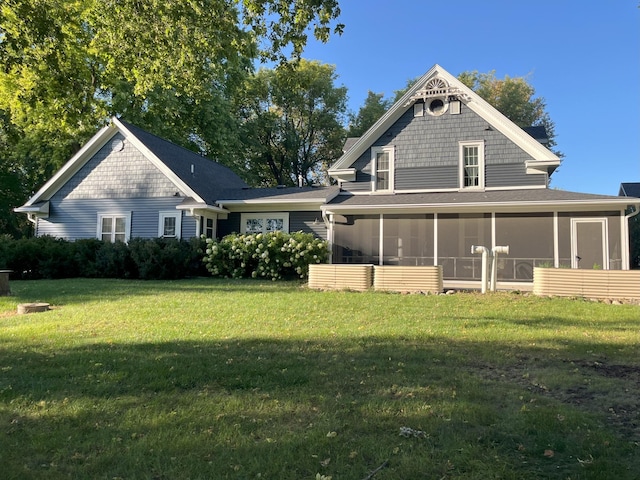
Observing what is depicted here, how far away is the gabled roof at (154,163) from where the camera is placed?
58.1 ft

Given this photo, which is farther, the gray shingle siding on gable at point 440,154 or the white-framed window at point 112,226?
the white-framed window at point 112,226

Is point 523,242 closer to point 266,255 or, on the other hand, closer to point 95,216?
point 266,255

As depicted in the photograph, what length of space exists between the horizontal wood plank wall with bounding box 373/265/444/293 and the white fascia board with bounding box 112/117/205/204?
7.72 metres

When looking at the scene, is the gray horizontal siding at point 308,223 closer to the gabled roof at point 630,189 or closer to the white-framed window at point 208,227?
the white-framed window at point 208,227

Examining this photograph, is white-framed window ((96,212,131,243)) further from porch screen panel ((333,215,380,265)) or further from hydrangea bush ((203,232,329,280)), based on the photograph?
porch screen panel ((333,215,380,265))

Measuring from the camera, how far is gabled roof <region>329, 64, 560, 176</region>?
15.6 meters

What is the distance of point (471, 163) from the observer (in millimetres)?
16547

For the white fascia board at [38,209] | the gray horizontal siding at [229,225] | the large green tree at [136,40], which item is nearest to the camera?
the large green tree at [136,40]

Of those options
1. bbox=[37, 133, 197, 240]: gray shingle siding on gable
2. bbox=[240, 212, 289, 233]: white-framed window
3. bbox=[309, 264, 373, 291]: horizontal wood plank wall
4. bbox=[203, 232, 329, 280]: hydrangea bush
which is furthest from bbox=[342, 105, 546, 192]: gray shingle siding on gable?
bbox=[37, 133, 197, 240]: gray shingle siding on gable

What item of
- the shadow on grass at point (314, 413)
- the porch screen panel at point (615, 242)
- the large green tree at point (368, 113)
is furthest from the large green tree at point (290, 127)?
the shadow on grass at point (314, 413)

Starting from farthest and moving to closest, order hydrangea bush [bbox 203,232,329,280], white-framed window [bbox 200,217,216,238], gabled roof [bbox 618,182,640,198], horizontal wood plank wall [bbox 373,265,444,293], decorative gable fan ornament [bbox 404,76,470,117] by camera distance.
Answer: gabled roof [bbox 618,182,640,198] → white-framed window [bbox 200,217,216,238] → decorative gable fan ornament [bbox 404,76,470,117] → hydrangea bush [bbox 203,232,329,280] → horizontal wood plank wall [bbox 373,265,444,293]

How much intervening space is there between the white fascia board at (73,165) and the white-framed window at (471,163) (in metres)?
13.4

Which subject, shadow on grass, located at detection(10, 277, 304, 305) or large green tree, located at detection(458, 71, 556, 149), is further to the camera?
large green tree, located at detection(458, 71, 556, 149)

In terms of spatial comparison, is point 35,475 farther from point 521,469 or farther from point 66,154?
point 66,154
